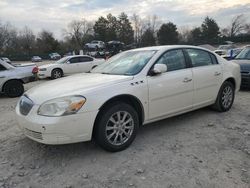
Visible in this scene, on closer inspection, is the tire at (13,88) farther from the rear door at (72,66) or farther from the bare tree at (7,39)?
the bare tree at (7,39)

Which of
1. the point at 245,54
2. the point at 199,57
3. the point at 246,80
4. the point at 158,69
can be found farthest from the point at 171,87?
the point at 245,54

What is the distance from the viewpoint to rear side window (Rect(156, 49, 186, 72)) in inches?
187

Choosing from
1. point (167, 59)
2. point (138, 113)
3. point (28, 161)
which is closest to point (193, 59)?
point (167, 59)

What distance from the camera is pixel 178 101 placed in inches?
189

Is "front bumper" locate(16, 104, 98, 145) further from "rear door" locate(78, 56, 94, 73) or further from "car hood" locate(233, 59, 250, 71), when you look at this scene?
"rear door" locate(78, 56, 94, 73)

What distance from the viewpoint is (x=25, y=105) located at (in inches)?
159

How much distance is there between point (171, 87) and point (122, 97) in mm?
1001

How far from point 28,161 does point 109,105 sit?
139 cm

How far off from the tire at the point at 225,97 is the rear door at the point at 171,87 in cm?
103

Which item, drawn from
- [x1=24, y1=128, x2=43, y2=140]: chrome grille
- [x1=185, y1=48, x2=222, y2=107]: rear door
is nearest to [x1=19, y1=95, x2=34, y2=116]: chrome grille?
[x1=24, y1=128, x2=43, y2=140]: chrome grille

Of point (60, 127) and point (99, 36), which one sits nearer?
point (60, 127)

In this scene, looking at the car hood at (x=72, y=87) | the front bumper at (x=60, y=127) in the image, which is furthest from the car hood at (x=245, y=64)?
the front bumper at (x=60, y=127)

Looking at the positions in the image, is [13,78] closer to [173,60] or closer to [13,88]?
[13,88]

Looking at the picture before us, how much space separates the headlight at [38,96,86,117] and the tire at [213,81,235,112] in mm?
3299
